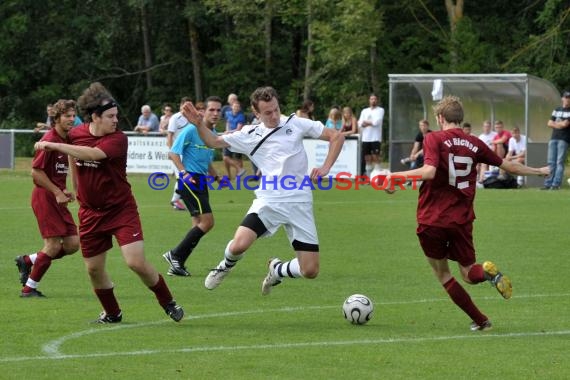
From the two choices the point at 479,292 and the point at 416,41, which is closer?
the point at 479,292

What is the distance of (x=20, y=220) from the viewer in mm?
19250

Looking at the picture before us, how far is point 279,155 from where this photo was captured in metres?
10.5

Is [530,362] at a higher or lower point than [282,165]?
lower

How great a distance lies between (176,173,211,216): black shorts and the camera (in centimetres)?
1349

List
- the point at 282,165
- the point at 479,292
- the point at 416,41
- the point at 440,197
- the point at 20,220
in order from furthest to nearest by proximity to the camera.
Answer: the point at 416,41 → the point at 20,220 → the point at 479,292 → the point at 282,165 → the point at 440,197

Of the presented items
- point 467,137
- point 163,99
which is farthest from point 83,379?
point 163,99

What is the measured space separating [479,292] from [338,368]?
13.4 feet

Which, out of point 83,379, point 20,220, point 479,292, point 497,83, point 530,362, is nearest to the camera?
point 83,379

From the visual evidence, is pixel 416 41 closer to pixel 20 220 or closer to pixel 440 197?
pixel 20 220

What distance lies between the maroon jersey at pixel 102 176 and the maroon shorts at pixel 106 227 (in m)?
0.06

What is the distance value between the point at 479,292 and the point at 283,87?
3538cm

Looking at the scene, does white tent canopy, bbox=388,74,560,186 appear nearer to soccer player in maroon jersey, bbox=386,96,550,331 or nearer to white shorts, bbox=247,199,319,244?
white shorts, bbox=247,199,319,244

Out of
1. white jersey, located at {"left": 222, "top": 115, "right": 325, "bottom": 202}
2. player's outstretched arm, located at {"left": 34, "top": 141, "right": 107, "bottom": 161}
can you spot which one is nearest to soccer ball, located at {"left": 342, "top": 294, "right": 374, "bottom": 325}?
white jersey, located at {"left": 222, "top": 115, "right": 325, "bottom": 202}

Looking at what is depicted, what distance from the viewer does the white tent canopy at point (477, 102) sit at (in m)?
28.7
